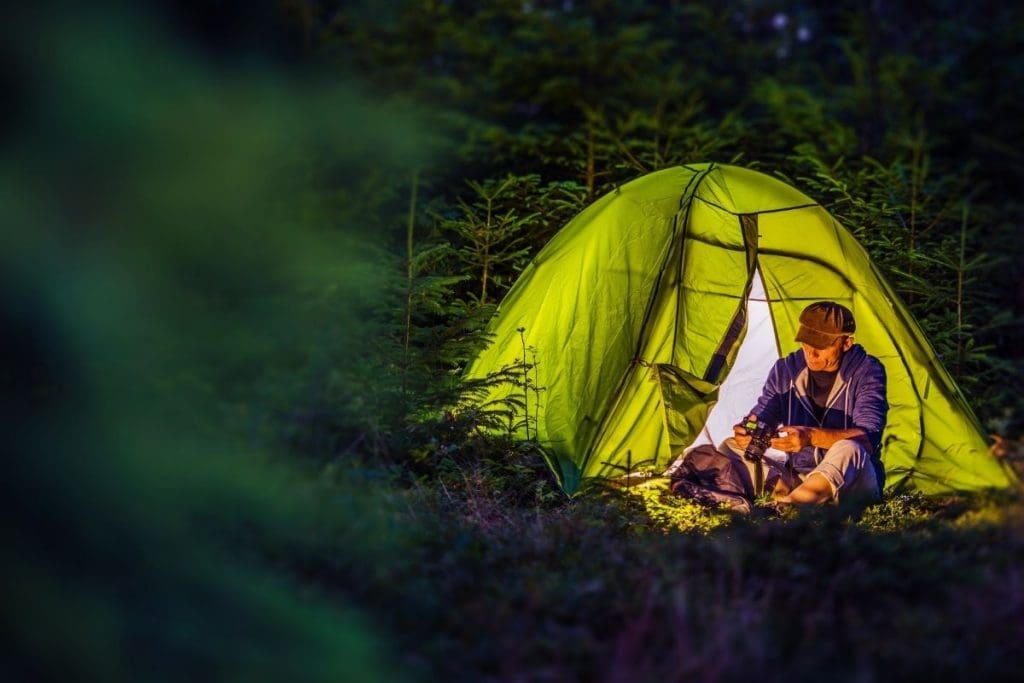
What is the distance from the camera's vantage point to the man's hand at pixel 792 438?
5199 millimetres

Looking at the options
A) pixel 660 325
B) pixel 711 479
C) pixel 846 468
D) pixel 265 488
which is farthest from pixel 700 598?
pixel 660 325

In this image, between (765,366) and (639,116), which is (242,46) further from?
(639,116)

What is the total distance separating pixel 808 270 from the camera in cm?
625

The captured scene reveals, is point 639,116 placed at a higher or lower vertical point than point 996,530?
higher

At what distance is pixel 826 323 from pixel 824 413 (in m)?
0.56

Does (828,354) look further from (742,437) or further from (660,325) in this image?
(660,325)

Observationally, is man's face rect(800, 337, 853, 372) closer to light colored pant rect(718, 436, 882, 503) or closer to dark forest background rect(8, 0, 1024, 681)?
light colored pant rect(718, 436, 882, 503)

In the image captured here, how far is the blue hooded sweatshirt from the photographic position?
17.1 feet

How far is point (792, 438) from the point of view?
5188mm

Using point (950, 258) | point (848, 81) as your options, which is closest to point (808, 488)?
point (950, 258)

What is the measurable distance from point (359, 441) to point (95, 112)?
5.54 ft

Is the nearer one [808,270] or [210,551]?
[210,551]

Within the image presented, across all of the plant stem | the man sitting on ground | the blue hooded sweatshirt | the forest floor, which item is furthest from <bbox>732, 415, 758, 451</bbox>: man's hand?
the plant stem

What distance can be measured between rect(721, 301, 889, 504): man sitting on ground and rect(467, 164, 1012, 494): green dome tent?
0.36m
